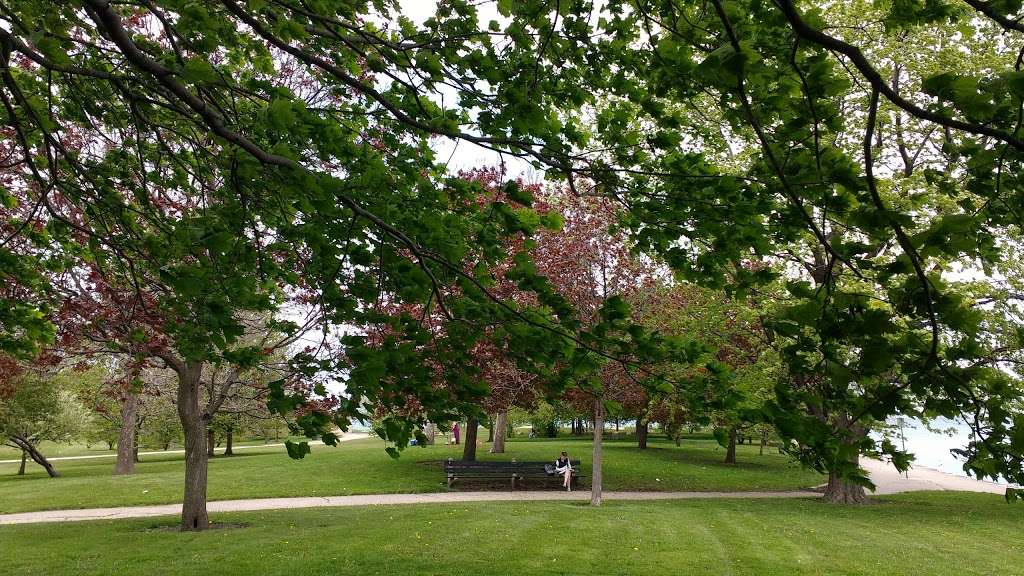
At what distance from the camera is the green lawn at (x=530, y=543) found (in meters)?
8.95

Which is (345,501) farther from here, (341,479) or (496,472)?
(496,472)

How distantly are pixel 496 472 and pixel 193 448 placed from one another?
32.2 feet

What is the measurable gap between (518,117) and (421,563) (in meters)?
6.93

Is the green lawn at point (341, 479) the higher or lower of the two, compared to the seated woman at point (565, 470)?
lower

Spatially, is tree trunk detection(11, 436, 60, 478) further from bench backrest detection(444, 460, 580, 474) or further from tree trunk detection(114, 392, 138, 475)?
bench backrest detection(444, 460, 580, 474)

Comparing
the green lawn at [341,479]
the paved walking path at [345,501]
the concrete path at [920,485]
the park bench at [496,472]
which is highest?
the park bench at [496,472]

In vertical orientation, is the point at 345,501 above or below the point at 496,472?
below

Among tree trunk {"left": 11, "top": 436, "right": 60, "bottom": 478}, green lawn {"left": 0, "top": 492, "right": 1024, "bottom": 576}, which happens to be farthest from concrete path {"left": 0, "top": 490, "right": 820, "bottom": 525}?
tree trunk {"left": 11, "top": 436, "right": 60, "bottom": 478}

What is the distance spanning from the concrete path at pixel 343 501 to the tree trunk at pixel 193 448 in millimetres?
2788

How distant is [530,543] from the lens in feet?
33.8

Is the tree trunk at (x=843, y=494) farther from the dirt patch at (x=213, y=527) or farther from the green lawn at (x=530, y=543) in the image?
the dirt patch at (x=213, y=527)

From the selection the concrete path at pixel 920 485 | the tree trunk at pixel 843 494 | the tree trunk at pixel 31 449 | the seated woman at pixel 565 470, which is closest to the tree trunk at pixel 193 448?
the seated woman at pixel 565 470

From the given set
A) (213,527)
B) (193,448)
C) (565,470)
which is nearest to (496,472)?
(565,470)

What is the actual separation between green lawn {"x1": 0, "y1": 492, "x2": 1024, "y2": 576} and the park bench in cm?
467
